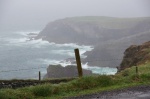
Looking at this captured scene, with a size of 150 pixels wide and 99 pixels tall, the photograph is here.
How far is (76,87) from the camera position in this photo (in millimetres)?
15719

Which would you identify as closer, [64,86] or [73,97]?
[73,97]

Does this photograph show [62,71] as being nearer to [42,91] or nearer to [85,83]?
[85,83]

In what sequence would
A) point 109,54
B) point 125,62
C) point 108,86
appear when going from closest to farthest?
1. point 108,86
2. point 125,62
3. point 109,54

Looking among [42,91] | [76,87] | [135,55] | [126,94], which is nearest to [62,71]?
[135,55]

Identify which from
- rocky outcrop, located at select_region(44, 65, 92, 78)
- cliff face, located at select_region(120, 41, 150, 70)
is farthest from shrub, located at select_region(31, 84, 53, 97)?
rocky outcrop, located at select_region(44, 65, 92, 78)

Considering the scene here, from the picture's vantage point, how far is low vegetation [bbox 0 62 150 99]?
1428cm

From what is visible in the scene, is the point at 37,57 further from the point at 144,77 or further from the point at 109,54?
the point at 144,77

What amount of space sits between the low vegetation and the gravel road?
2.08ft

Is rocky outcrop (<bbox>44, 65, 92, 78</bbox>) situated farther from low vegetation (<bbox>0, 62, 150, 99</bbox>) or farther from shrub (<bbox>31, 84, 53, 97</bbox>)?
shrub (<bbox>31, 84, 53, 97</bbox>)

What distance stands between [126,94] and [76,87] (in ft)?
9.58

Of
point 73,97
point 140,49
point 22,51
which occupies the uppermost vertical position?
point 22,51

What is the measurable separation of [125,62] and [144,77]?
88.4 feet

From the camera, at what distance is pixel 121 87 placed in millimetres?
15367

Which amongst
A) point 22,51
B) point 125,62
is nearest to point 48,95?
point 125,62
